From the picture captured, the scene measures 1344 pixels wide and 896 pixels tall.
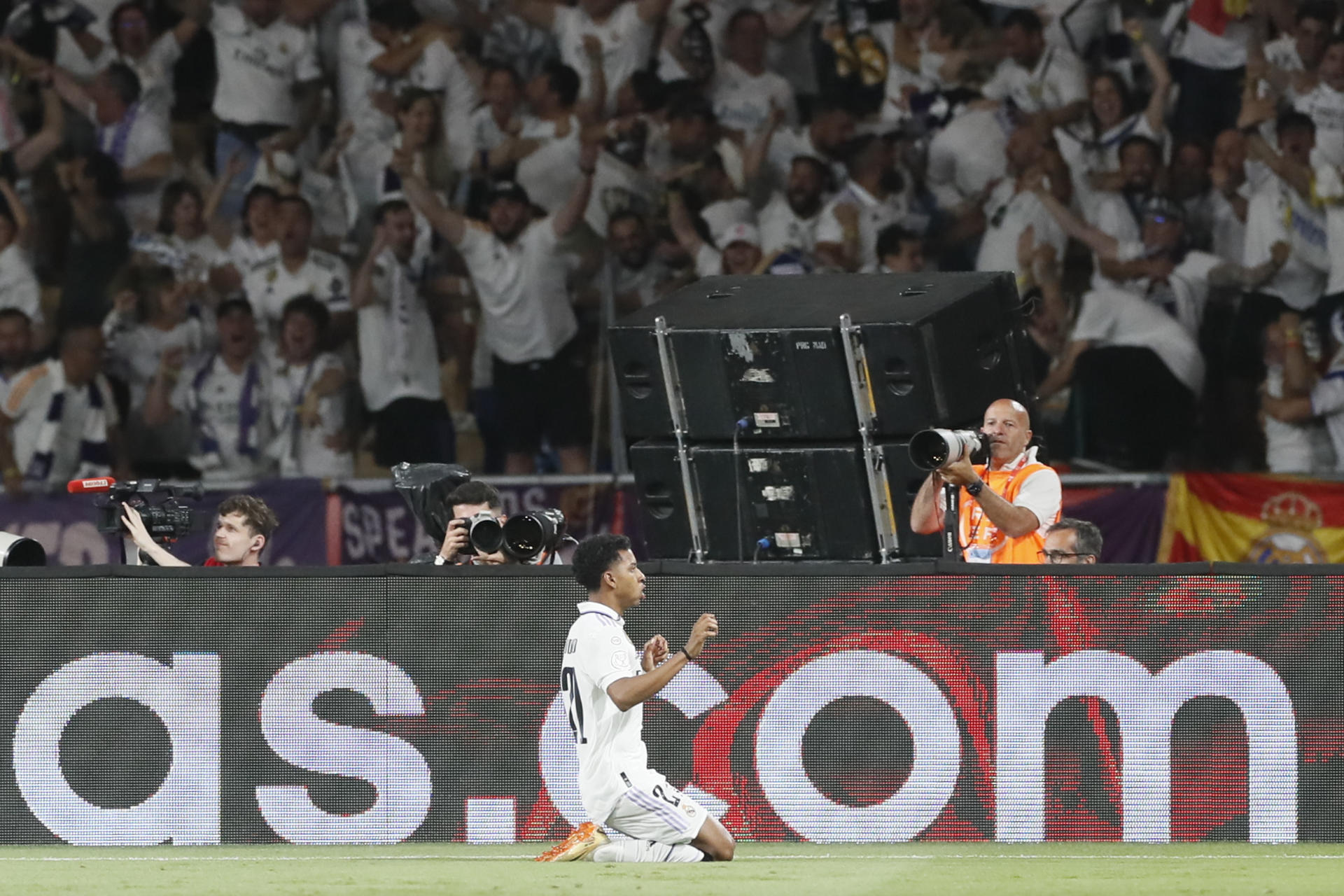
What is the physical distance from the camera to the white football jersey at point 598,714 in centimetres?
732

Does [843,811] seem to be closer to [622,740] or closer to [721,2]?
[622,740]

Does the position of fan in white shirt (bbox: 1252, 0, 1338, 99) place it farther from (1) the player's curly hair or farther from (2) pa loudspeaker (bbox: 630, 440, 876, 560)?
(1) the player's curly hair

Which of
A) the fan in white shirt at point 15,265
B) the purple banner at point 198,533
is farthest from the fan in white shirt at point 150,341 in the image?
the purple banner at point 198,533

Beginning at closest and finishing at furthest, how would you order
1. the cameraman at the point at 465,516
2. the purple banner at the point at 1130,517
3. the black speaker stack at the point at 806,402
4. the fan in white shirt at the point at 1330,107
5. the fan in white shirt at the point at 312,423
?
the black speaker stack at the point at 806,402 → the cameraman at the point at 465,516 → the purple banner at the point at 1130,517 → the fan in white shirt at the point at 1330,107 → the fan in white shirt at the point at 312,423

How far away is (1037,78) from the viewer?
1540 centimetres

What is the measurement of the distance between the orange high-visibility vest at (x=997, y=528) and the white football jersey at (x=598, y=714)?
1826mm

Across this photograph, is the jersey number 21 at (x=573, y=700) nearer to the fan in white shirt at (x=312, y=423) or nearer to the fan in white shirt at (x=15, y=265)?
the fan in white shirt at (x=312, y=423)

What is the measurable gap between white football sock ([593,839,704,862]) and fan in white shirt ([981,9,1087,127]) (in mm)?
9055

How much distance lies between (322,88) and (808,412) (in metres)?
9.25

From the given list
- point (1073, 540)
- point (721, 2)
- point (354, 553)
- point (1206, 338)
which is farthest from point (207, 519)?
point (1073, 540)

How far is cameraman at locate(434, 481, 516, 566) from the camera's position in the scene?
8.59 metres

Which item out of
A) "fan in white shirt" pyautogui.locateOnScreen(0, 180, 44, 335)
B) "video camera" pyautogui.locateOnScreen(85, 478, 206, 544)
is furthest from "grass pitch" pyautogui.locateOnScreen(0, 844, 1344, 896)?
"fan in white shirt" pyautogui.locateOnScreen(0, 180, 44, 335)

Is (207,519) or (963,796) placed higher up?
(207,519)

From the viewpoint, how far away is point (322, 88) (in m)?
16.8
